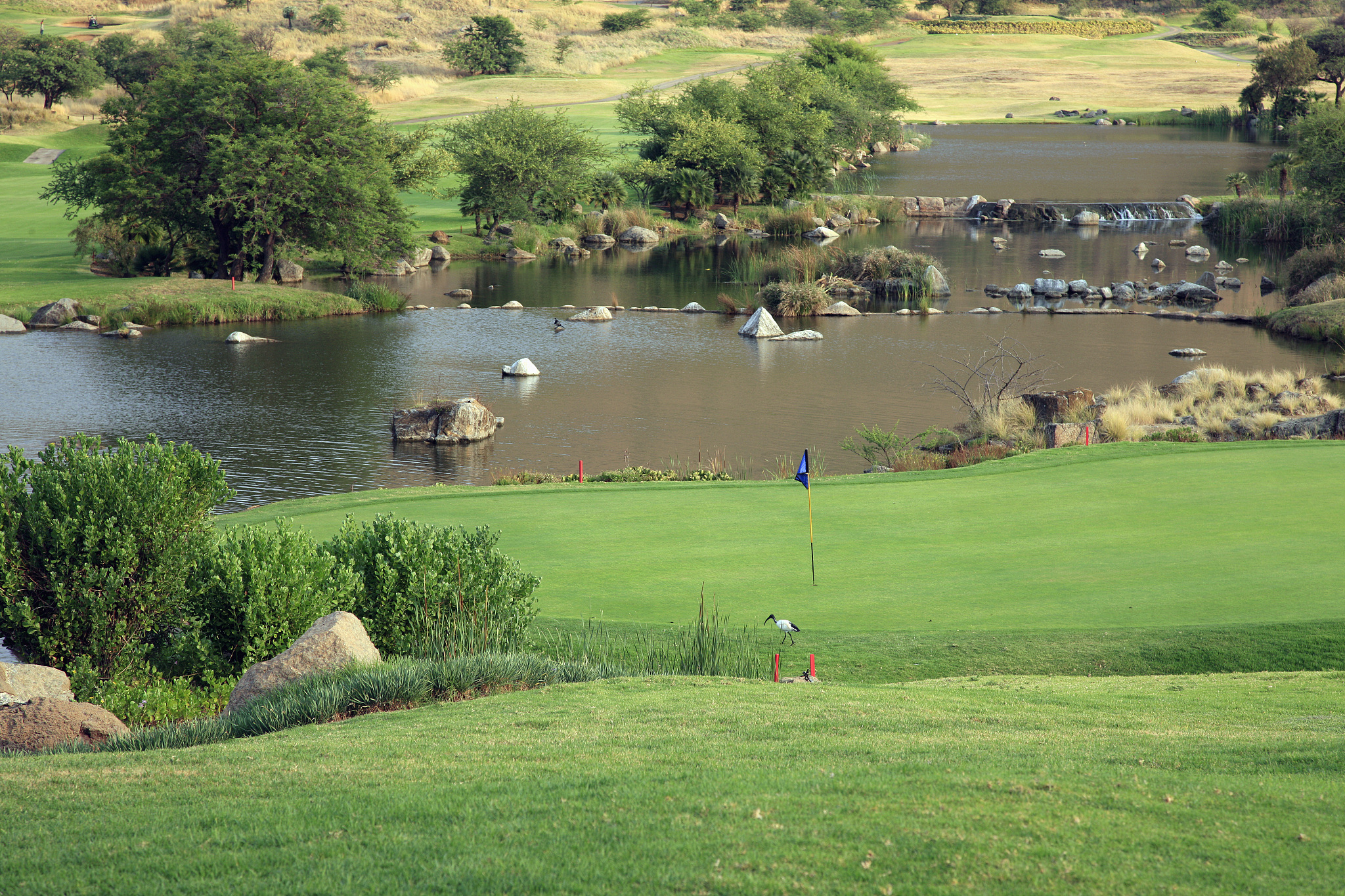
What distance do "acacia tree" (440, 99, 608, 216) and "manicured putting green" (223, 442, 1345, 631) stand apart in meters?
43.4

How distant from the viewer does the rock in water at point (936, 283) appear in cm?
4728

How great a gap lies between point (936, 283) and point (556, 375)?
20.4 meters

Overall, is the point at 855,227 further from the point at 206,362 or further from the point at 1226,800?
the point at 1226,800

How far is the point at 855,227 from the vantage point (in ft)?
217

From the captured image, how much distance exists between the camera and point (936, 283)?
156 feet

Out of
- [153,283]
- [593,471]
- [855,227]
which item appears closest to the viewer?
[593,471]

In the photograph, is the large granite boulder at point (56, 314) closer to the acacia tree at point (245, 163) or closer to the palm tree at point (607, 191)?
the acacia tree at point (245, 163)

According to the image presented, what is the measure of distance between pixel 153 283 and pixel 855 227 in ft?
129

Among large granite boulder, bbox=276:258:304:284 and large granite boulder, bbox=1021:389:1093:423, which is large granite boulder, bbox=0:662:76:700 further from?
large granite boulder, bbox=276:258:304:284

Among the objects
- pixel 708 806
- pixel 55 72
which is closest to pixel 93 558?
pixel 708 806

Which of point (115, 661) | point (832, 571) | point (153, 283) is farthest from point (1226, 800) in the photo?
point (153, 283)

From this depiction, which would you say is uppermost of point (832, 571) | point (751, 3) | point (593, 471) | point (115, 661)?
point (751, 3)

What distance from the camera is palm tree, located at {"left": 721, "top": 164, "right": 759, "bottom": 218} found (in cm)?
6712

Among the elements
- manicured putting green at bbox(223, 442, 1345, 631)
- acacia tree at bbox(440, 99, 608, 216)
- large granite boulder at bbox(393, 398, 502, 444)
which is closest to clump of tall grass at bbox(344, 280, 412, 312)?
acacia tree at bbox(440, 99, 608, 216)
